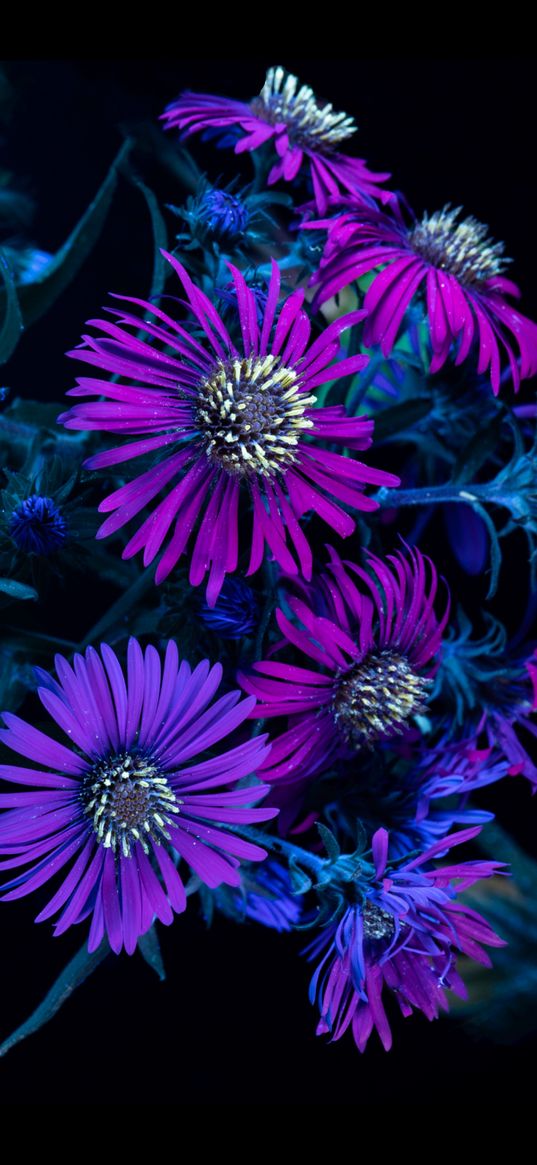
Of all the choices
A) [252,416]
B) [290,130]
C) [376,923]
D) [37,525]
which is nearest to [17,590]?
[37,525]

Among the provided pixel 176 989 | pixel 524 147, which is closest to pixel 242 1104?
pixel 176 989

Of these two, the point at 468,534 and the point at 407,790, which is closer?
the point at 407,790

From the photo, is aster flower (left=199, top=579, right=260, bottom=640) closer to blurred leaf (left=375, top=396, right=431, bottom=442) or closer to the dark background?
blurred leaf (left=375, top=396, right=431, bottom=442)

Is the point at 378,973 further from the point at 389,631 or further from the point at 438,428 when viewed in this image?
the point at 438,428

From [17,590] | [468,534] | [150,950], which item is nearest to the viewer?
[17,590]

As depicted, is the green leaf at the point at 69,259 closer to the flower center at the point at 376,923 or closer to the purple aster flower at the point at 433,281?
the purple aster flower at the point at 433,281

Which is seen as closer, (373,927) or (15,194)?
(373,927)

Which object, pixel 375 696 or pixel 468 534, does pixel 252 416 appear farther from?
pixel 468 534
